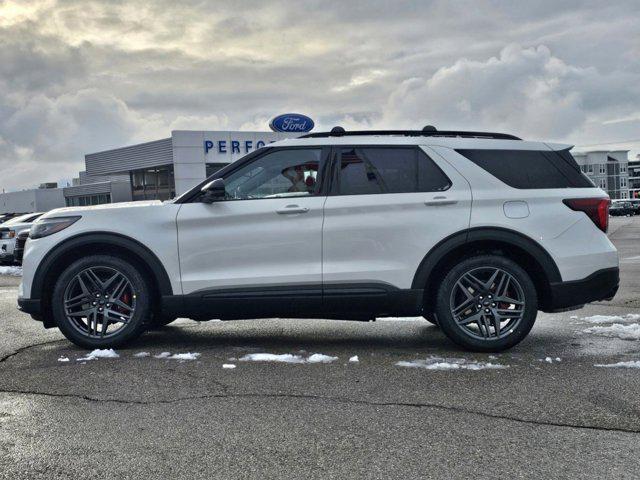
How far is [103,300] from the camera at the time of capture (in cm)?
561

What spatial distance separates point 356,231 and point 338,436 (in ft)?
7.17

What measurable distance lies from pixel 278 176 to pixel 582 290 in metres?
2.74

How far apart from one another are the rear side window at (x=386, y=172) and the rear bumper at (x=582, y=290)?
1280 millimetres

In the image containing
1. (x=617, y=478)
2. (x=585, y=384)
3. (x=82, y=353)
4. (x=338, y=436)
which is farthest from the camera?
(x=82, y=353)

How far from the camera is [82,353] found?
219 inches


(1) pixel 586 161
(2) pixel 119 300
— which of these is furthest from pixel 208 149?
(1) pixel 586 161

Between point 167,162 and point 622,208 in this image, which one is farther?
point 622,208

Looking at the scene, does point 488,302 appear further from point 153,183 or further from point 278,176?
point 153,183

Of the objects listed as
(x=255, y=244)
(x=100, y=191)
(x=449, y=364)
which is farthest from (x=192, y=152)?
(x=449, y=364)

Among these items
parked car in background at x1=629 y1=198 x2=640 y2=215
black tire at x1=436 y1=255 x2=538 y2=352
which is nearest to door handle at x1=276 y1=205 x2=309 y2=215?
black tire at x1=436 y1=255 x2=538 y2=352

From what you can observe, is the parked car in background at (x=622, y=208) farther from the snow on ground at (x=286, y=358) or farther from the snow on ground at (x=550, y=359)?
the snow on ground at (x=286, y=358)

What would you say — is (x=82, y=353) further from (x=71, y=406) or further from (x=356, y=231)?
(x=356, y=231)

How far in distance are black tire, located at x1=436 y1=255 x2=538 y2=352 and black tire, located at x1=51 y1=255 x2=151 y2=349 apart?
8.38 ft

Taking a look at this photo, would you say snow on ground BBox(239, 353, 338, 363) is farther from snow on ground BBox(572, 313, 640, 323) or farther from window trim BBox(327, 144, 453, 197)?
snow on ground BBox(572, 313, 640, 323)
